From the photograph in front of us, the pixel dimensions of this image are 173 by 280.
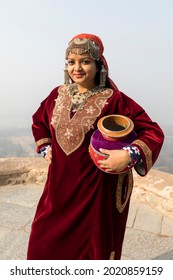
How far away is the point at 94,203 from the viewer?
77.4 inches

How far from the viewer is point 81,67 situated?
1.94 metres

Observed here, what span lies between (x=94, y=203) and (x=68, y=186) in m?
0.20

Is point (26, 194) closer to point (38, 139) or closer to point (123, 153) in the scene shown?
point (38, 139)

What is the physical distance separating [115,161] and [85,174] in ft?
0.93

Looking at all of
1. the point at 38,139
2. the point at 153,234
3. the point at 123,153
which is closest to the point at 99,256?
the point at 123,153

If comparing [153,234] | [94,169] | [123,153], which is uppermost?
[123,153]

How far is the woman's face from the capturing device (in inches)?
76.2

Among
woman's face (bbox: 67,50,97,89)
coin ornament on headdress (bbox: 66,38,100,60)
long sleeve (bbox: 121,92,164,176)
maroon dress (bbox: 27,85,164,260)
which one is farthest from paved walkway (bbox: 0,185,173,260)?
coin ornament on headdress (bbox: 66,38,100,60)

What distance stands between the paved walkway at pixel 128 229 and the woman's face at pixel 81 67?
6.90ft

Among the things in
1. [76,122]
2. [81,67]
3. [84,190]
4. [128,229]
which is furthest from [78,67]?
[128,229]

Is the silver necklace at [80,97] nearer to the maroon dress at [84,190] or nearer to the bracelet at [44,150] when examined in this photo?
the maroon dress at [84,190]

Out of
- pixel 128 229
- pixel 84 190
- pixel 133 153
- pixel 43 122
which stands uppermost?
pixel 133 153

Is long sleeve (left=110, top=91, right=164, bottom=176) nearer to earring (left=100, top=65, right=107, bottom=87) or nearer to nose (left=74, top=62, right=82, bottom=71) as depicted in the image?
earring (left=100, top=65, right=107, bottom=87)

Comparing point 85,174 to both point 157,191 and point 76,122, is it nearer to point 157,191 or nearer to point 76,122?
point 76,122
